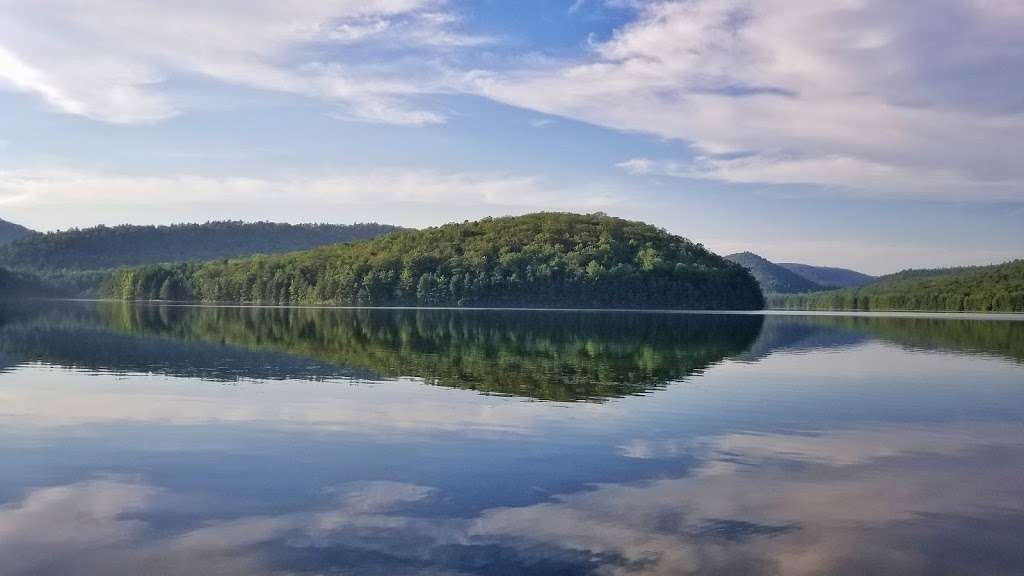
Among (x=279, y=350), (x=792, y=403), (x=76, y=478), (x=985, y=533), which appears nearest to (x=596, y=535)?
(x=985, y=533)

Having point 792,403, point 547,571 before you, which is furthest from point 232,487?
point 792,403

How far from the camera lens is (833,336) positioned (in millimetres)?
86312

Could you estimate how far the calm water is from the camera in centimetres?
1445

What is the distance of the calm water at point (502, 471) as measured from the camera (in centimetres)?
1445

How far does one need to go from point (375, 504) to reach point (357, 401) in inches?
607

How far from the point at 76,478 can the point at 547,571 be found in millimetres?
11873

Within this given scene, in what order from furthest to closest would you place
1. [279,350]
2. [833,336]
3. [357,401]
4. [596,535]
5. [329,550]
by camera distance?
[833,336] < [279,350] < [357,401] < [596,535] < [329,550]

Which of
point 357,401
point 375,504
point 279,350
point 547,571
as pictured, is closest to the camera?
point 547,571

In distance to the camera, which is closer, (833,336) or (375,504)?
(375,504)

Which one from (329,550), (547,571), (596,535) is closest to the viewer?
(547,571)

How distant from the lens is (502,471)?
20438 millimetres

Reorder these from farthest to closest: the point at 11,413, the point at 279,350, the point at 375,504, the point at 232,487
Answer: the point at 279,350, the point at 11,413, the point at 232,487, the point at 375,504

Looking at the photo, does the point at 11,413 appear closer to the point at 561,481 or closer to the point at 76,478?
the point at 76,478

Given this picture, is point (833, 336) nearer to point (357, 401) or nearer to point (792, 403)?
point (792, 403)
